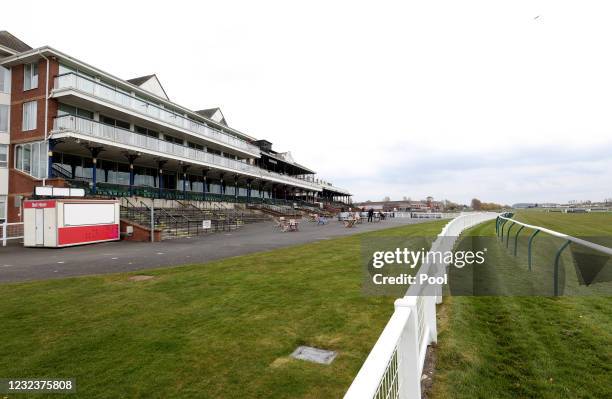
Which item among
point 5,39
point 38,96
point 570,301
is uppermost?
point 5,39

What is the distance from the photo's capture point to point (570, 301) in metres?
5.80

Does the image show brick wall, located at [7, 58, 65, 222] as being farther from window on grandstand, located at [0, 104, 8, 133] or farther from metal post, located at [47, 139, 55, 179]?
metal post, located at [47, 139, 55, 179]

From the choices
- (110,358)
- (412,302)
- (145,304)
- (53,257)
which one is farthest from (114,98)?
(412,302)

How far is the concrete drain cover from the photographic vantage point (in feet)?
12.0

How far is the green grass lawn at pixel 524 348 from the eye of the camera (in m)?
3.08

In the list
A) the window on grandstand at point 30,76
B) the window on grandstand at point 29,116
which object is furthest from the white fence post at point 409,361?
the window on grandstand at point 30,76

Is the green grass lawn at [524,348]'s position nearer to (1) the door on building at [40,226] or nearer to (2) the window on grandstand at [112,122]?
(1) the door on building at [40,226]

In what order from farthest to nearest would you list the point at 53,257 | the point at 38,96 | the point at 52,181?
the point at 38,96, the point at 52,181, the point at 53,257

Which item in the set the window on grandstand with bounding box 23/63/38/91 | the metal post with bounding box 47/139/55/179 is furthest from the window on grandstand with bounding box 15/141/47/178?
the window on grandstand with bounding box 23/63/38/91

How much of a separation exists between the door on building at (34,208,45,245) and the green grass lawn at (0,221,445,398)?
940cm

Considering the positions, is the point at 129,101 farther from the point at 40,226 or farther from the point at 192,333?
the point at 192,333

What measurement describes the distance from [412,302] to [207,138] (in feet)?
117

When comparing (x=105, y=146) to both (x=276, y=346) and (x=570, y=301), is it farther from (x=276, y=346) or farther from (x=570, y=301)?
(x=570, y=301)

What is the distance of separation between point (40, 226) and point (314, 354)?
1695 cm
